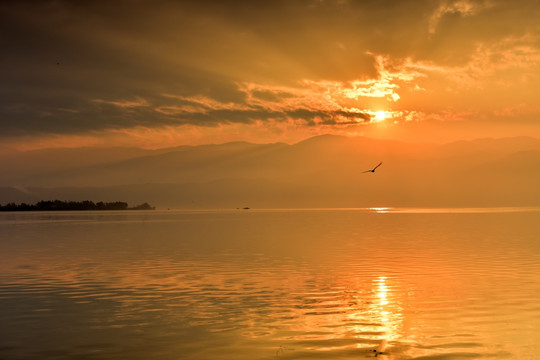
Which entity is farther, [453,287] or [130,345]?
[453,287]

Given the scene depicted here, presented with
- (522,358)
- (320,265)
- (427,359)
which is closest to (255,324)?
(427,359)

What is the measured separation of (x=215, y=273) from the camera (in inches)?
1747

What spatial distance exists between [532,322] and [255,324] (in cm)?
1243

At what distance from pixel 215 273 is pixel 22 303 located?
1592 centimetres

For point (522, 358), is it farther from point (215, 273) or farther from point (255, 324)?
point (215, 273)

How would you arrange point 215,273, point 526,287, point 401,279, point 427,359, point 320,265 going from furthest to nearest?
point 320,265 → point 215,273 → point 401,279 → point 526,287 → point 427,359

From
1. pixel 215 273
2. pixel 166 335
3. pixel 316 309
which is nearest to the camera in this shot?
pixel 166 335

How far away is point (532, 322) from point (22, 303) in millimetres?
26527

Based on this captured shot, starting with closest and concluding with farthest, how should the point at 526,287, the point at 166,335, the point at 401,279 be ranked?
the point at 166,335, the point at 526,287, the point at 401,279

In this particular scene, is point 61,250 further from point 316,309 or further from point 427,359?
point 427,359

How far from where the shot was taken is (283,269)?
46.6 m

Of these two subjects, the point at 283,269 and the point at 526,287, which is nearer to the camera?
the point at 526,287

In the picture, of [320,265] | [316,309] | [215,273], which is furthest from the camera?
[320,265]

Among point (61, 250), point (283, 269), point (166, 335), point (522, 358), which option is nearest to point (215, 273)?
point (283, 269)
